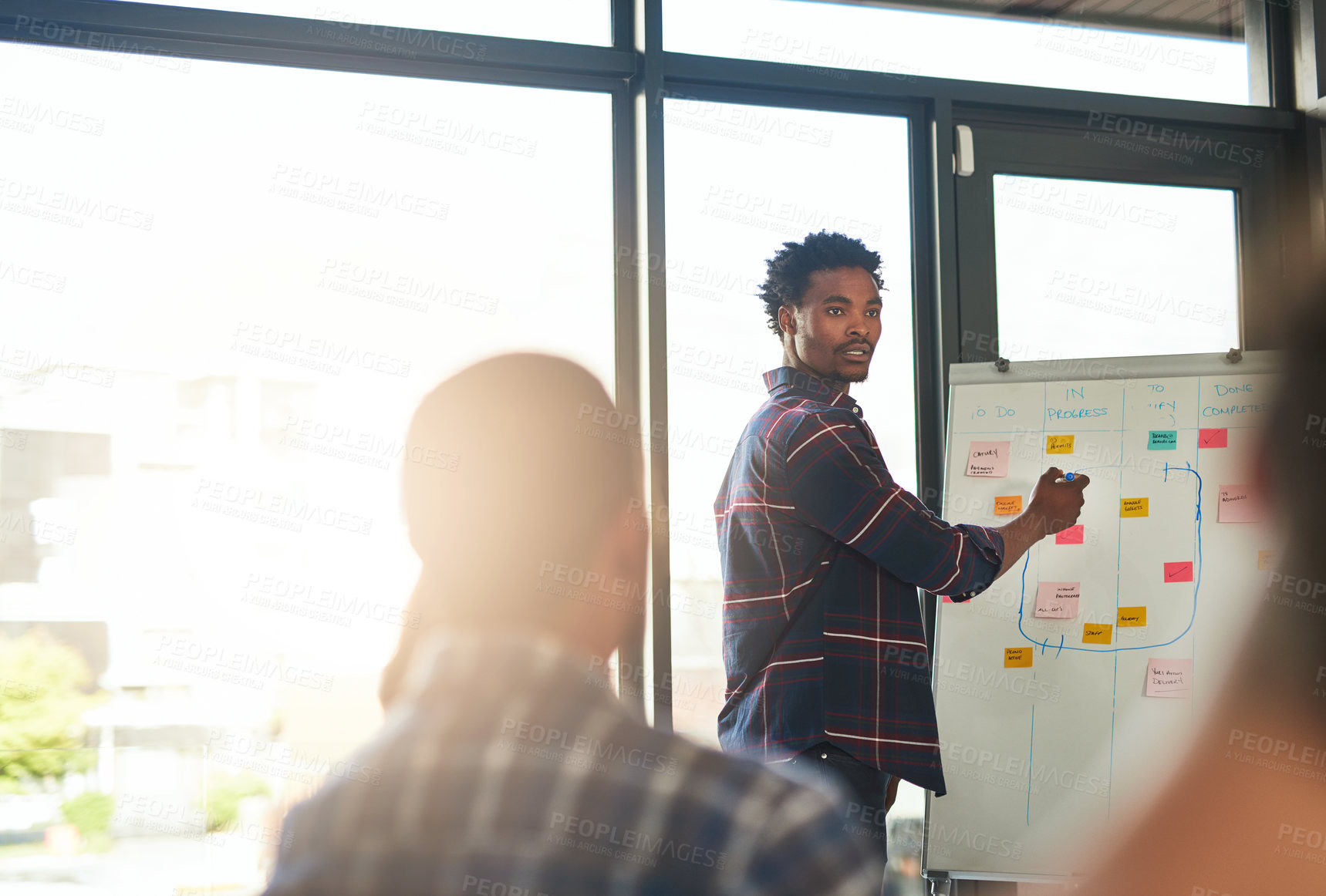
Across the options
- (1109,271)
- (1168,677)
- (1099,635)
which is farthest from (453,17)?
(1168,677)

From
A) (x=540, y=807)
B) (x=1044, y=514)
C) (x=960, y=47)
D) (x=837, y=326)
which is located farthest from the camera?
(x=960, y=47)

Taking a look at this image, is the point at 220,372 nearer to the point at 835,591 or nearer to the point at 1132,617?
the point at 835,591

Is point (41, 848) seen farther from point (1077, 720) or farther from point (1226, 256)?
point (1226, 256)

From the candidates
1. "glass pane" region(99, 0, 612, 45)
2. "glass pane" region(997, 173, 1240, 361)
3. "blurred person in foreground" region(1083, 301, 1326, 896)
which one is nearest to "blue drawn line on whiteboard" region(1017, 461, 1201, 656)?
"glass pane" region(997, 173, 1240, 361)

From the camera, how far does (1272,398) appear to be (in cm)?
52

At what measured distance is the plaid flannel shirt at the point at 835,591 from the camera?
1.89 metres

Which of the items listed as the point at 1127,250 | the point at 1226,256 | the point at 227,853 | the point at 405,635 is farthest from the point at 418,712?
the point at 1226,256

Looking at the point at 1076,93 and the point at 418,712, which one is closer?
the point at 418,712

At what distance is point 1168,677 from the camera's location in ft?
7.46

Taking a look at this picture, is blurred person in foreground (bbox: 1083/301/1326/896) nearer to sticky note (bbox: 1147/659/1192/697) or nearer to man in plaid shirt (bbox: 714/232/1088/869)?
man in plaid shirt (bbox: 714/232/1088/869)

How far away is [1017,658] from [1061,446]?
1.57ft

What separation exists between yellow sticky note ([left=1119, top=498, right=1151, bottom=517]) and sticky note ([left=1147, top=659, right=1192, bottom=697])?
12.3 inches

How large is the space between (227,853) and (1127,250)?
265 centimetres

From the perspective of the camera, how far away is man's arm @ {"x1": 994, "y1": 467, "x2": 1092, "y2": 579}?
79.4 inches
